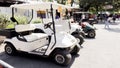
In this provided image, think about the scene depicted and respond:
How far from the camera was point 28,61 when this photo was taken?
5.79m

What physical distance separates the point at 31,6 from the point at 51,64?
2.00 m

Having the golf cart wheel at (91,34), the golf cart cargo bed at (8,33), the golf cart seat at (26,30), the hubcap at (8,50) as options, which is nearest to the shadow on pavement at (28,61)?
the hubcap at (8,50)

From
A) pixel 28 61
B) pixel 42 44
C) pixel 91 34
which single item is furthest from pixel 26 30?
pixel 91 34

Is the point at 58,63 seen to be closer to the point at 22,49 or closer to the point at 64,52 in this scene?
the point at 64,52

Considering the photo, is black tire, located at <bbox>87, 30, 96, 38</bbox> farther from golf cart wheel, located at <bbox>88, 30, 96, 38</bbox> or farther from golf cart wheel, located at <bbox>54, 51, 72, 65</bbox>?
golf cart wheel, located at <bbox>54, 51, 72, 65</bbox>

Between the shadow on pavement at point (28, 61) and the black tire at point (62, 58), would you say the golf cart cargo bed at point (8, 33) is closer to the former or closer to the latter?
the shadow on pavement at point (28, 61)

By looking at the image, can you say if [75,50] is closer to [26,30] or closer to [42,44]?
[42,44]

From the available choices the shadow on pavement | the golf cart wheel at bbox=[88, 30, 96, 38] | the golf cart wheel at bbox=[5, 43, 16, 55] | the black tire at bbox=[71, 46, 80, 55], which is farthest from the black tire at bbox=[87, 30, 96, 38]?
the golf cart wheel at bbox=[5, 43, 16, 55]

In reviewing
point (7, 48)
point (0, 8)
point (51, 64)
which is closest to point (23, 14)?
point (0, 8)

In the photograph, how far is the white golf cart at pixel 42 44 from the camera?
5.41 meters

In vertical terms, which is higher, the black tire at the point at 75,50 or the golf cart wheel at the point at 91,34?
the black tire at the point at 75,50

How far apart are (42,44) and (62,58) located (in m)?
1.27

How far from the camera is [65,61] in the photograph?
5.30 meters

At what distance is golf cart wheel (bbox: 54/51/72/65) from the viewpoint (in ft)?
17.3
